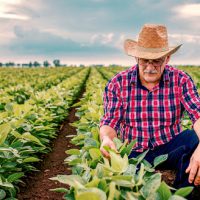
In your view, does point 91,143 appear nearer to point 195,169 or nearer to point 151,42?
point 195,169

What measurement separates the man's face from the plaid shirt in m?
0.17

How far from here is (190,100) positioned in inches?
133

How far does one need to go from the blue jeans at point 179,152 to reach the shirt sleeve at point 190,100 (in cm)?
15

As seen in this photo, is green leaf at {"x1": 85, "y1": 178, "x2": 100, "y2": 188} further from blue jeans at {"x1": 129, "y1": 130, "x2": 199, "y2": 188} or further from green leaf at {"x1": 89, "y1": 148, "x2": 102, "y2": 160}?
blue jeans at {"x1": 129, "y1": 130, "x2": 199, "y2": 188}

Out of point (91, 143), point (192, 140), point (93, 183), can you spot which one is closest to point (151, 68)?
point (192, 140)

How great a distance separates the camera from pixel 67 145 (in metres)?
6.90

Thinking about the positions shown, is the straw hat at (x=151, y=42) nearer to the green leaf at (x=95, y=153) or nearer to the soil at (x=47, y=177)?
the green leaf at (x=95, y=153)

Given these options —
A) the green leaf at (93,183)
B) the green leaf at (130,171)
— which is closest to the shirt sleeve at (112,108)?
the green leaf at (130,171)

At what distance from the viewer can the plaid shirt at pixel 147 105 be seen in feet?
11.4

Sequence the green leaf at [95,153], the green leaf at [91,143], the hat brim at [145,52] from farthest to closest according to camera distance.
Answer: the hat brim at [145,52] < the green leaf at [91,143] < the green leaf at [95,153]

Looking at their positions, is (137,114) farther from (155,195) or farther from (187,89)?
(155,195)

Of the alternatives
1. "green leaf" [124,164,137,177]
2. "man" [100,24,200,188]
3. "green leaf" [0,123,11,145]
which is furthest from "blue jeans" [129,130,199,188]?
"green leaf" [0,123,11,145]

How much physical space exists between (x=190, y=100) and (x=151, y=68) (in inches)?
16.8

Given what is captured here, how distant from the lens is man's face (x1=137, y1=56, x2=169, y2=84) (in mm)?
3283
